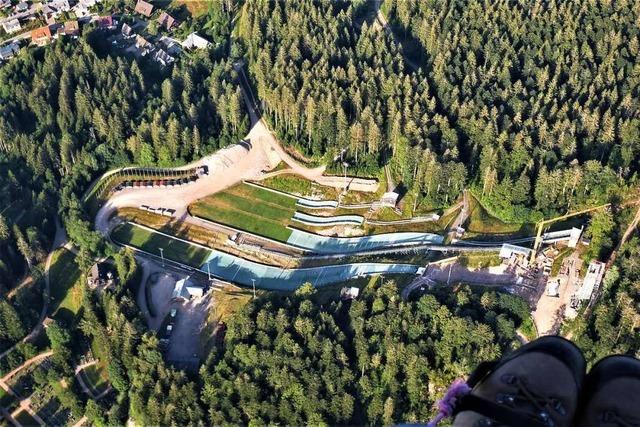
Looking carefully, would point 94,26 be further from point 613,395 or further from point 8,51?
point 613,395

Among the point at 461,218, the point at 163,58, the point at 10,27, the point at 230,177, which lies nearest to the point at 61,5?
the point at 10,27

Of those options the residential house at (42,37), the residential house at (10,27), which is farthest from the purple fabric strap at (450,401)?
the residential house at (10,27)

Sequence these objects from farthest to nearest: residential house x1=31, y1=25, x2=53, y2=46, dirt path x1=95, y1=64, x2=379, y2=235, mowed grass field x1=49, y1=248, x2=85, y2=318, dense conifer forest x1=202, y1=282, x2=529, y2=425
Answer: residential house x1=31, y1=25, x2=53, y2=46, dirt path x1=95, y1=64, x2=379, y2=235, mowed grass field x1=49, y1=248, x2=85, y2=318, dense conifer forest x1=202, y1=282, x2=529, y2=425

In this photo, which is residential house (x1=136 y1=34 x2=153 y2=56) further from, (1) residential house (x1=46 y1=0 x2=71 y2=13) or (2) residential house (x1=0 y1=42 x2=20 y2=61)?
(2) residential house (x1=0 y1=42 x2=20 y2=61)

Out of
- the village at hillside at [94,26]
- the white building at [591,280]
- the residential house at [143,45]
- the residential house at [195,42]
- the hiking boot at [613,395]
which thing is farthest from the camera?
the residential house at [195,42]

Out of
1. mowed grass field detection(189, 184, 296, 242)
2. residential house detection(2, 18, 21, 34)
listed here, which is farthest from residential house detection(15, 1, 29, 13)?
mowed grass field detection(189, 184, 296, 242)

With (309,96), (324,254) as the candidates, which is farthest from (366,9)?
(324,254)

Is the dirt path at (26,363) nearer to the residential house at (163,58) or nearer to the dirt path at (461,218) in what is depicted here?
the dirt path at (461,218)
